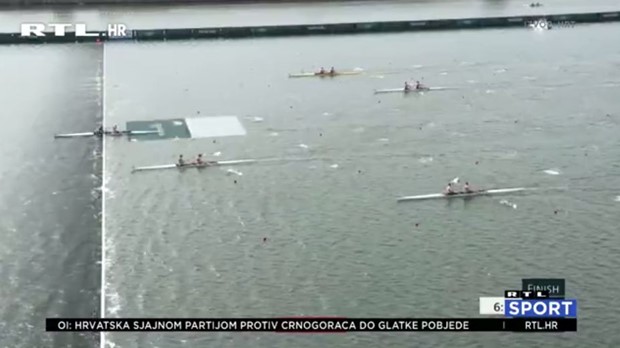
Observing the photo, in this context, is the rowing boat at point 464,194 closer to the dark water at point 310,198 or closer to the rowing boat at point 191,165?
the dark water at point 310,198

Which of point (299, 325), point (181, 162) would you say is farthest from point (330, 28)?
point (299, 325)

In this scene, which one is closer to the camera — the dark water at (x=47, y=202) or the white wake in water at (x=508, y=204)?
the dark water at (x=47, y=202)

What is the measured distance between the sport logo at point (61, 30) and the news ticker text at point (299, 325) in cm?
2650

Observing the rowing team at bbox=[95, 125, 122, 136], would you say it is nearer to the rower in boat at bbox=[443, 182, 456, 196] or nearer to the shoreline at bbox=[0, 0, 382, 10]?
the rower in boat at bbox=[443, 182, 456, 196]

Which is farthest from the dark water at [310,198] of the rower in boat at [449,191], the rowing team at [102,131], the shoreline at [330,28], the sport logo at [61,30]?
the sport logo at [61,30]

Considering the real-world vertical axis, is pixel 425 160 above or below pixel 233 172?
above

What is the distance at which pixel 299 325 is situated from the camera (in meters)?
17.4

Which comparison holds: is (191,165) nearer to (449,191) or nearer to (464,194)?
(449,191)

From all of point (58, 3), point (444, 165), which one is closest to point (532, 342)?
point (444, 165)

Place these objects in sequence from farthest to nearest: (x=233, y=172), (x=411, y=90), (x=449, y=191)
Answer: (x=411, y=90) < (x=233, y=172) < (x=449, y=191)

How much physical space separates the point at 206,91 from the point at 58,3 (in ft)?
68.3

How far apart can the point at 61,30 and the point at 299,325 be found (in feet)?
96.5

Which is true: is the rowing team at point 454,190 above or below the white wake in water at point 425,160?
below

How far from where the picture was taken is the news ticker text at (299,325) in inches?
668
